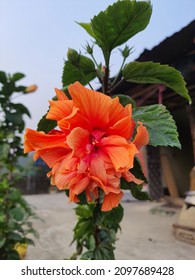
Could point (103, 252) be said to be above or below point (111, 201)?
below

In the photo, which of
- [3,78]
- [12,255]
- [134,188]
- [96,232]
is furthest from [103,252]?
[3,78]

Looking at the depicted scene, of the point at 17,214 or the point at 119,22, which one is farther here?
the point at 17,214

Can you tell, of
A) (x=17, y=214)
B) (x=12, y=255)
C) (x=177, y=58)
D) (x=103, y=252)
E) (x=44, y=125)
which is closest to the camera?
(x=44, y=125)

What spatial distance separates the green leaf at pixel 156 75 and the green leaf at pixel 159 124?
4 centimetres

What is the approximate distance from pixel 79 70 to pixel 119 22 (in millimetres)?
86

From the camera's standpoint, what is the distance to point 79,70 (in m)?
0.36

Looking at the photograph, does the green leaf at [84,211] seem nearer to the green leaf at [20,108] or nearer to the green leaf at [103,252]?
the green leaf at [103,252]

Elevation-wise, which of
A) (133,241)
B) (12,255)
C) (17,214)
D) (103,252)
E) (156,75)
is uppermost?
(156,75)

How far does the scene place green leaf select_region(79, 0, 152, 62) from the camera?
29cm

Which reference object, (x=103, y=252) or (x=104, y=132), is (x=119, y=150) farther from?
(x=103, y=252)

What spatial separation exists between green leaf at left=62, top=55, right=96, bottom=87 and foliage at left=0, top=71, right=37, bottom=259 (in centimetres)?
63

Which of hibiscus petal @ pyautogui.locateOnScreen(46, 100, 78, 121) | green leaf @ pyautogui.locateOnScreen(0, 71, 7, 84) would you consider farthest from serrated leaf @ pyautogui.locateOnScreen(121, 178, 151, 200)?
green leaf @ pyautogui.locateOnScreen(0, 71, 7, 84)

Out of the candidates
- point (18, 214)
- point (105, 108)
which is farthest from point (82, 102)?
point (18, 214)

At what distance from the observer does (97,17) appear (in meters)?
0.30
